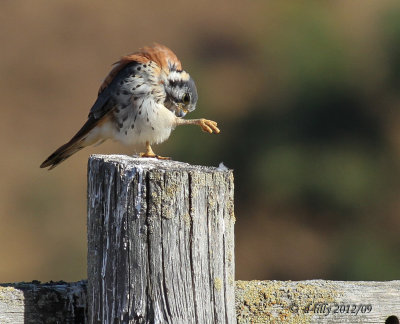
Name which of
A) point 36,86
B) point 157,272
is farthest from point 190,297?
point 36,86

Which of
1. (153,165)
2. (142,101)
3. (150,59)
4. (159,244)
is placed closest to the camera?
(159,244)

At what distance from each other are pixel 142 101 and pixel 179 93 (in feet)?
0.73

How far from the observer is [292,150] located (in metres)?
11.6

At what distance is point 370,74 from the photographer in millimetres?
12180

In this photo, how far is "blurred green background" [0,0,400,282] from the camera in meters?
11.2

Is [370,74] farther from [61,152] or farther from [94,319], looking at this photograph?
[94,319]

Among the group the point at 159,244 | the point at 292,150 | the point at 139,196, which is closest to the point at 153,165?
the point at 139,196

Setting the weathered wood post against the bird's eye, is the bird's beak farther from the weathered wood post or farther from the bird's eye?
the weathered wood post

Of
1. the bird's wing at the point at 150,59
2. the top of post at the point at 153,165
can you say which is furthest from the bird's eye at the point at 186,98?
the top of post at the point at 153,165

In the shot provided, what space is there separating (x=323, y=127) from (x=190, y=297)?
926 cm

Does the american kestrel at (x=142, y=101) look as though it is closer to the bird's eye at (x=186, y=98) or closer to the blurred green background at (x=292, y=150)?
the bird's eye at (x=186, y=98)

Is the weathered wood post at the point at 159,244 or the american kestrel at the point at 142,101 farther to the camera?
the american kestrel at the point at 142,101

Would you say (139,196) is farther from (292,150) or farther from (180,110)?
(292,150)

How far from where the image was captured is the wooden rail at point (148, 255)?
2479 mm
